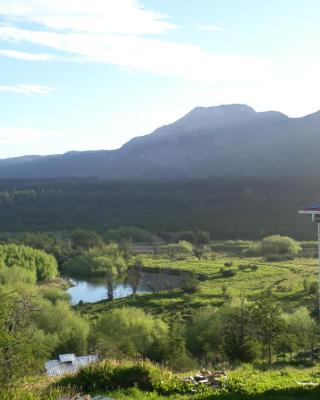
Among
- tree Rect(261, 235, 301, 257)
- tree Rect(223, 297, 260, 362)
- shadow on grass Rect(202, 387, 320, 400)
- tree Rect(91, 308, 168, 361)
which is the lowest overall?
tree Rect(261, 235, 301, 257)

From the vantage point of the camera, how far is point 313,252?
80500 mm

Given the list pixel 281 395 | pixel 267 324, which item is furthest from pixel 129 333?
pixel 281 395

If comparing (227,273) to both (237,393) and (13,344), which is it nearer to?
(13,344)

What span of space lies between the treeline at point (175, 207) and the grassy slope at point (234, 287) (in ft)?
117

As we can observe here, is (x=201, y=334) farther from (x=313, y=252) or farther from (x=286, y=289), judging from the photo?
(x=313, y=252)

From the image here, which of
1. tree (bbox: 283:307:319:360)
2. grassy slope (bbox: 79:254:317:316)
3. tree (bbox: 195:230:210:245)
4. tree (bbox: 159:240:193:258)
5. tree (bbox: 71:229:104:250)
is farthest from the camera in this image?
tree (bbox: 195:230:210:245)

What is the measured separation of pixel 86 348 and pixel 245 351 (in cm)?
929

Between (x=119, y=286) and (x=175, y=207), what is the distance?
72.4 m

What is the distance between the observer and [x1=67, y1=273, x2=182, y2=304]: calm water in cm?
5819

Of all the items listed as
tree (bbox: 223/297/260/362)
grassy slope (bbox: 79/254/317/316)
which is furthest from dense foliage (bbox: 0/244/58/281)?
tree (bbox: 223/297/260/362)

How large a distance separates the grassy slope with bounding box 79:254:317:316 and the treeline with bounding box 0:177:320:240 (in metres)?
35.7

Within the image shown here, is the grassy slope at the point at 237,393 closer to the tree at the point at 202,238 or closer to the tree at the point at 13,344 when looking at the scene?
the tree at the point at 13,344

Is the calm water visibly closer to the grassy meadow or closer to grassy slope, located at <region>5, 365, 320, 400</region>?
the grassy meadow

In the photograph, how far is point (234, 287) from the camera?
2083 inches
